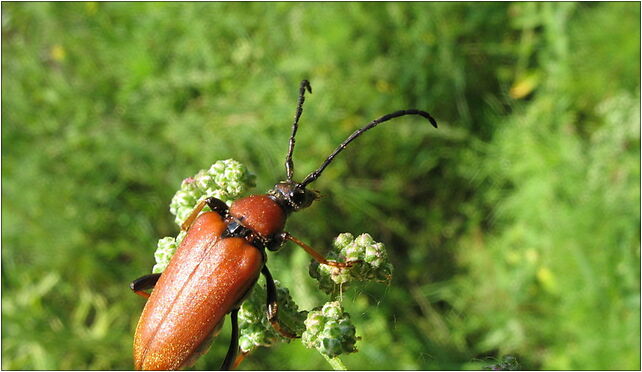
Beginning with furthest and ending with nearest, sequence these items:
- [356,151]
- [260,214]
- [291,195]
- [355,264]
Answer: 1. [356,151]
2. [291,195]
3. [260,214]
4. [355,264]

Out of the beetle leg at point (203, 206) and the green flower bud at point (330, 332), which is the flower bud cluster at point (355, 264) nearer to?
the green flower bud at point (330, 332)

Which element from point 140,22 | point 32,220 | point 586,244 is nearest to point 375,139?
point 586,244

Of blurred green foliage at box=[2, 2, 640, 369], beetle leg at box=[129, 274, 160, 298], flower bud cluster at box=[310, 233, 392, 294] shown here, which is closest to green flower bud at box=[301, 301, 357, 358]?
flower bud cluster at box=[310, 233, 392, 294]

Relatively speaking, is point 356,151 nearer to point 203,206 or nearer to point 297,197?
point 297,197

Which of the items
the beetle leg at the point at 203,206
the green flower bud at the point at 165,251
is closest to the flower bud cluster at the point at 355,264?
the beetle leg at the point at 203,206

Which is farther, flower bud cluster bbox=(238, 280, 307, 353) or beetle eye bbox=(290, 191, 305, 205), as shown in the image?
beetle eye bbox=(290, 191, 305, 205)

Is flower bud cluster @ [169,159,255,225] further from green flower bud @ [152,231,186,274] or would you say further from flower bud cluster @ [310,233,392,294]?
flower bud cluster @ [310,233,392,294]

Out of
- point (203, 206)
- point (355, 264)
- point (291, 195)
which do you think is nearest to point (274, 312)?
point (355, 264)
